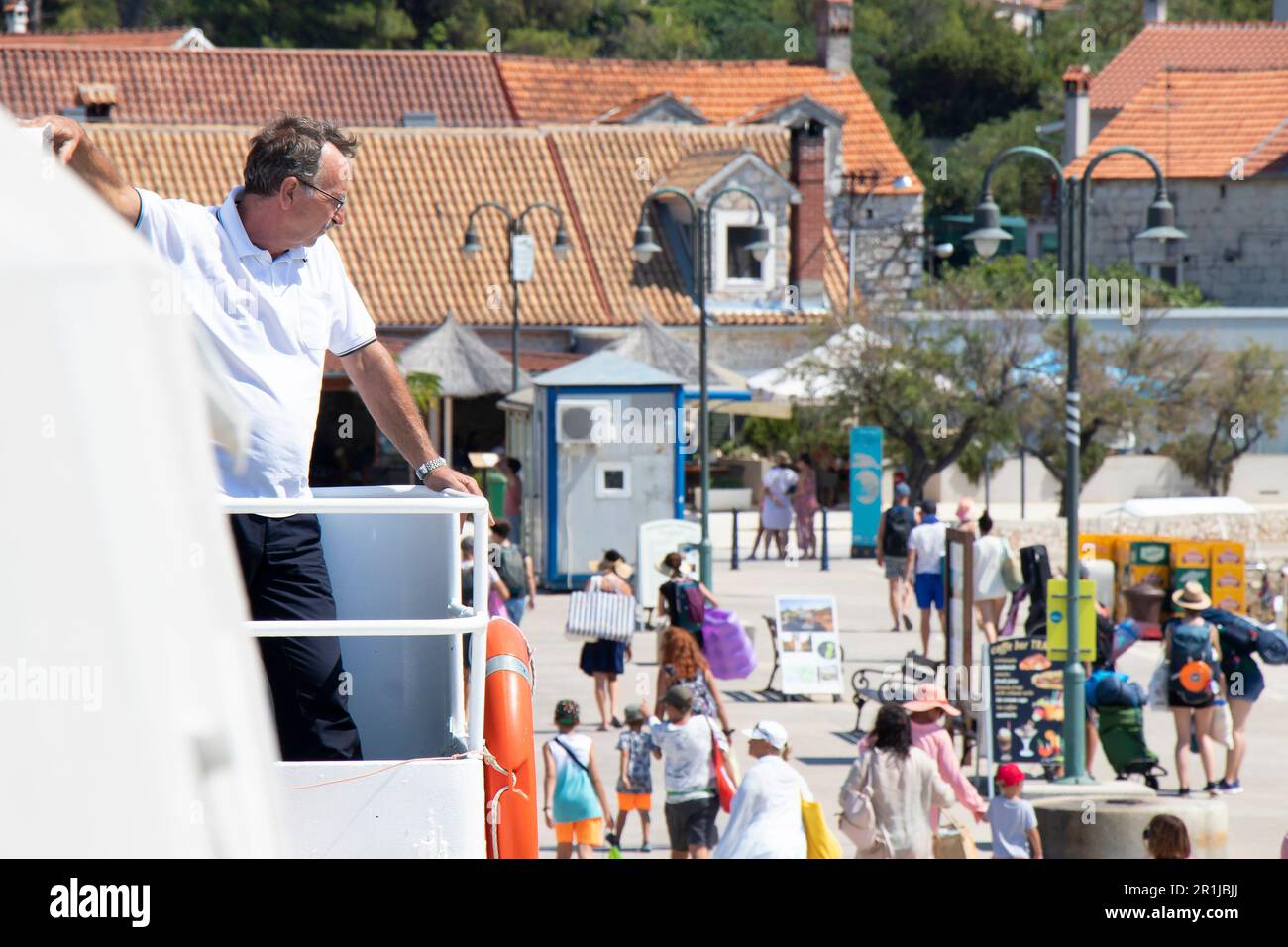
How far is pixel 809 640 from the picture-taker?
18.9 meters

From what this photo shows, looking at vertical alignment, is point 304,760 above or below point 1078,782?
above

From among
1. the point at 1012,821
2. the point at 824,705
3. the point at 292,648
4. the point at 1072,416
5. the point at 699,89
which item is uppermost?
the point at 699,89

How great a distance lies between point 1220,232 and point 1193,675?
1490 inches

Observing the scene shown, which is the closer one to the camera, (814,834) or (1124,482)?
(814,834)

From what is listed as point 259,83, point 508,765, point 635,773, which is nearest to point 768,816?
point 635,773

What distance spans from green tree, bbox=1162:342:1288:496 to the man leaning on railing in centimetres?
3592

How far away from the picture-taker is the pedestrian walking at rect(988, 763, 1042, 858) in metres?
11.4

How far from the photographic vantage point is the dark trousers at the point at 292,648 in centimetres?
391

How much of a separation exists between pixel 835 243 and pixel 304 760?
40.7 meters

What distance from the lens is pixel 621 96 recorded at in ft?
172

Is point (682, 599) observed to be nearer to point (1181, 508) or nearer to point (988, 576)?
point (988, 576)
